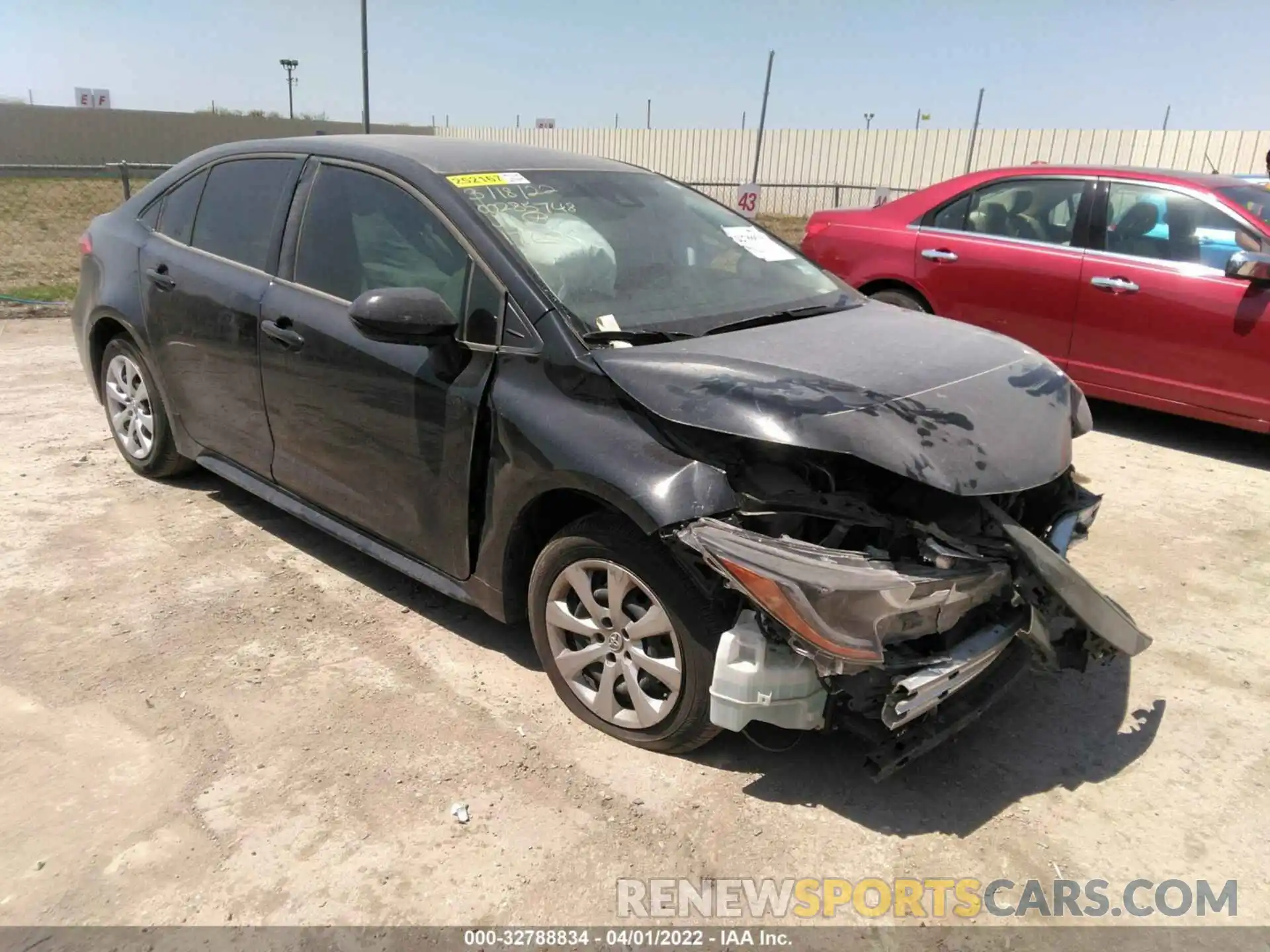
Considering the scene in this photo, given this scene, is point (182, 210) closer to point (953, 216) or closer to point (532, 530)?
point (532, 530)

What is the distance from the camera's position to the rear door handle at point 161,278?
4199 millimetres

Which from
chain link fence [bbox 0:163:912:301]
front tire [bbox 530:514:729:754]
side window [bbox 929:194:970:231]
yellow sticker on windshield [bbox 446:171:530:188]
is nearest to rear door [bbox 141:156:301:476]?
yellow sticker on windshield [bbox 446:171:530:188]

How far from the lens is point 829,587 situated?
2268 mm

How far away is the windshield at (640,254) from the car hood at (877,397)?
223 mm

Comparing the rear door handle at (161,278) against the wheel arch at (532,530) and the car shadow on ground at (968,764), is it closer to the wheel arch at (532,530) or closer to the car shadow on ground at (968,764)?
the wheel arch at (532,530)

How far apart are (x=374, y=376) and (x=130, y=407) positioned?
2.34m

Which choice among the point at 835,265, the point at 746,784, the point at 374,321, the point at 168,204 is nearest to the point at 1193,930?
the point at 746,784

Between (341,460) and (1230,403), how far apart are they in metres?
4.93

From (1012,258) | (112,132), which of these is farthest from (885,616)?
(112,132)

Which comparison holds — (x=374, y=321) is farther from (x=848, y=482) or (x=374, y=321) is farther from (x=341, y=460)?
(x=848, y=482)

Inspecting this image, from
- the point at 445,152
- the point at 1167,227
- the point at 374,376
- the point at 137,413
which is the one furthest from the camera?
the point at 1167,227

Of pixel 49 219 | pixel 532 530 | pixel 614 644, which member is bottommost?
pixel 614 644

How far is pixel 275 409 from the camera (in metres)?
3.71

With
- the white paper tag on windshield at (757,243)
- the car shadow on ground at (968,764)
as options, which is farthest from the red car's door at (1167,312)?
the car shadow on ground at (968,764)
